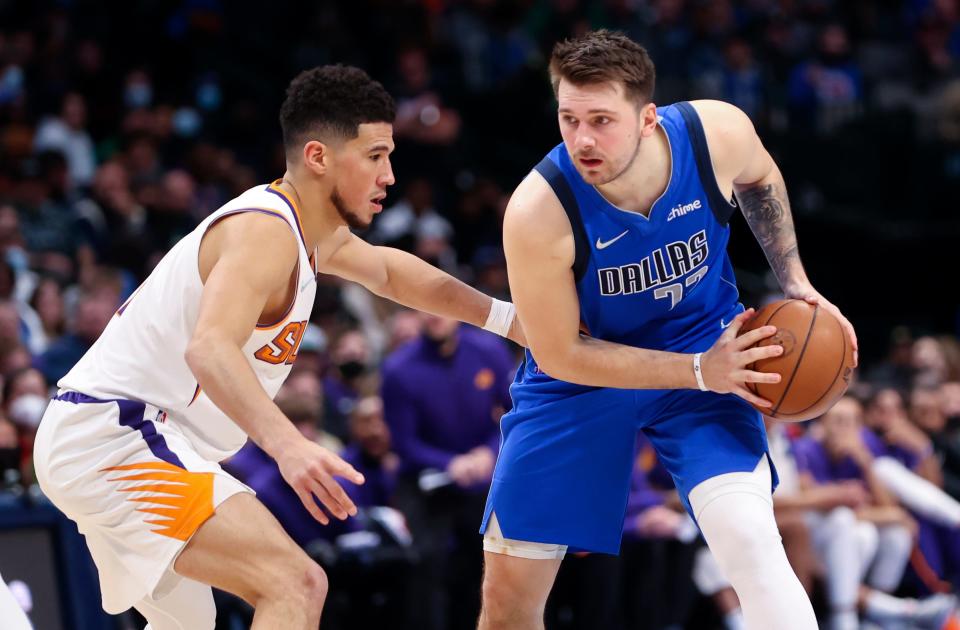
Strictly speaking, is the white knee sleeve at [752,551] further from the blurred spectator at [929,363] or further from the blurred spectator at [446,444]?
Answer: the blurred spectator at [929,363]

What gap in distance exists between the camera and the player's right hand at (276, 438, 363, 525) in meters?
3.24

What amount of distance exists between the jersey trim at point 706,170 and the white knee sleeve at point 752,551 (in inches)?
32.5

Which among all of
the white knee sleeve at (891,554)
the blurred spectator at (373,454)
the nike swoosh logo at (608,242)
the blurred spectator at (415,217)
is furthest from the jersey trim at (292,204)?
the blurred spectator at (415,217)

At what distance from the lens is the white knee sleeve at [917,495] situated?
333 inches

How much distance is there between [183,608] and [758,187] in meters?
2.29

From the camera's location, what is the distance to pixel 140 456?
3641 mm

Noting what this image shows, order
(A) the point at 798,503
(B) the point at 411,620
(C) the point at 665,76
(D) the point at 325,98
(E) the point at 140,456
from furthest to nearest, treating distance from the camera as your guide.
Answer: (C) the point at 665,76 < (A) the point at 798,503 < (B) the point at 411,620 < (D) the point at 325,98 < (E) the point at 140,456

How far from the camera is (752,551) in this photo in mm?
3812

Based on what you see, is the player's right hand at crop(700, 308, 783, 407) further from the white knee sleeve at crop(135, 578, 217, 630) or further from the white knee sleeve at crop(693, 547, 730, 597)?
the white knee sleeve at crop(693, 547, 730, 597)

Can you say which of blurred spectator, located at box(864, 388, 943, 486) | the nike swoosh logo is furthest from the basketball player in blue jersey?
blurred spectator, located at box(864, 388, 943, 486)

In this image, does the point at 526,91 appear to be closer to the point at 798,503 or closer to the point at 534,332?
the point at 798,503

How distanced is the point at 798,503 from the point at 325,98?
479cm

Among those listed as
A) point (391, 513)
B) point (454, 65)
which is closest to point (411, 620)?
point (391, 513)

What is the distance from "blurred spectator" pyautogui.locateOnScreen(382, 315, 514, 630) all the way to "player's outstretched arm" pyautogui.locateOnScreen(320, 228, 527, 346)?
243cm
